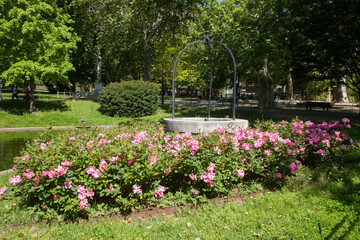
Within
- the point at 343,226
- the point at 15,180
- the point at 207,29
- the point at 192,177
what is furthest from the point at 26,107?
the point at 343,226

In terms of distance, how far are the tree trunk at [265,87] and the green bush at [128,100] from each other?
8.98 metres

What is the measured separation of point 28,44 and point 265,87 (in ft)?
57.7

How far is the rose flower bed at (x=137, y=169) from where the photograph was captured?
3.80m

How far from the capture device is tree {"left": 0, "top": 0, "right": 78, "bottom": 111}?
16500 mm

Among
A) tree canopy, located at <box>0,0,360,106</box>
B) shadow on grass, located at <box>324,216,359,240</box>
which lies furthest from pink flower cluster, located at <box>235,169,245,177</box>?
tree canopy, located at <box>0,0,360,106</box>

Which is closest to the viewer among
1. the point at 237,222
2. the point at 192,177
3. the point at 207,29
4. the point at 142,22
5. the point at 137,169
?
the point at 237,222

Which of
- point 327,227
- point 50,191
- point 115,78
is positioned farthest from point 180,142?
point 115,78

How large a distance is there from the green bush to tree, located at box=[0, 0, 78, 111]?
3.58 metres

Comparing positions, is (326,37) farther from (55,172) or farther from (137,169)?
(55,172)

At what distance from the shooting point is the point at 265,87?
22.5m

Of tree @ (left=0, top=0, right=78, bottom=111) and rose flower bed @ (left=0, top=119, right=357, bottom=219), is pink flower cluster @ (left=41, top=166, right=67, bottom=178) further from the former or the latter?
tree @ (left=0, top=0, right=78, bottom=111)

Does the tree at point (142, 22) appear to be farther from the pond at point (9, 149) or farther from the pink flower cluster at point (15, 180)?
the pink flower cluster at point (15, 180)

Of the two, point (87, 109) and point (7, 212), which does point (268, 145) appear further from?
point (87, 109)

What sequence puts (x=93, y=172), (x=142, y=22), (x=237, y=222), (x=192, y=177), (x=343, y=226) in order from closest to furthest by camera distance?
(x=343, y=226), (x=237, y=222), (x=93, y=172), (x=192, y=177), (x=142, y=22)
